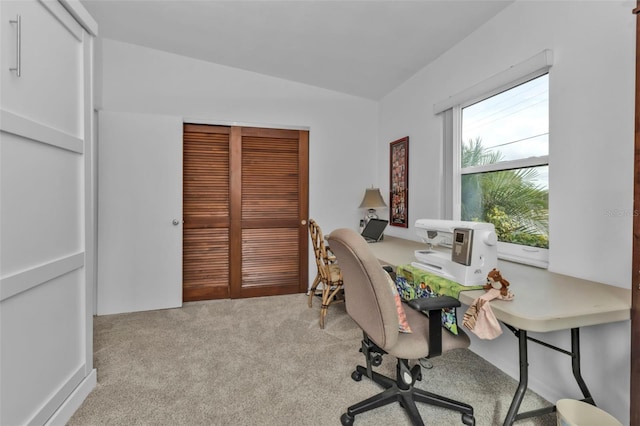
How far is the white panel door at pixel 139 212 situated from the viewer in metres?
2.99

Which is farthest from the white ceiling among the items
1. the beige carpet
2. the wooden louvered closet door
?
the beige carpet

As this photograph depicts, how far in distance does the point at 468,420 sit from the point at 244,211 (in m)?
2.71

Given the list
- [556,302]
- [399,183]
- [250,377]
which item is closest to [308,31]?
[399,183]

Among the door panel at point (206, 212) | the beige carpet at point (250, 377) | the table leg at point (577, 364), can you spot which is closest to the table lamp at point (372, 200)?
the beige carpet at point (250, 377)

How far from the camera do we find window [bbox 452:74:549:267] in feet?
6.25

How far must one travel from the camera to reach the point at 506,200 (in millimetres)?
2156

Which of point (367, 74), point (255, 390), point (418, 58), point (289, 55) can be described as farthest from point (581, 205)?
point (289, 55)

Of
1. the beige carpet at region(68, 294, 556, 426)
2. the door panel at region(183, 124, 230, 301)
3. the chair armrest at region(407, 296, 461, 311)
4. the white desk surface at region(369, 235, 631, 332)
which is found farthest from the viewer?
the door panel at region(183, 124, 230, 301)

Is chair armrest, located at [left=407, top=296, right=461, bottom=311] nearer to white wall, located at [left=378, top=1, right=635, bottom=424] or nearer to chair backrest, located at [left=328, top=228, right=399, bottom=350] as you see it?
chair backrest, located at [left=328, top=228, right=399, bottom=350]

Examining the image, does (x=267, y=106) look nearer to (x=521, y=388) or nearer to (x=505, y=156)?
(x=505, y=156)

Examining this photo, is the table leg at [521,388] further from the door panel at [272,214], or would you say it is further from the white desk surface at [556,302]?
the door panel at [272,214]

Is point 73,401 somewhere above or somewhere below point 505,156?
below

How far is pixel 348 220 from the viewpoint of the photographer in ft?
12.5

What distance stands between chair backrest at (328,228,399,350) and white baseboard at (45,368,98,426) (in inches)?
59.8
